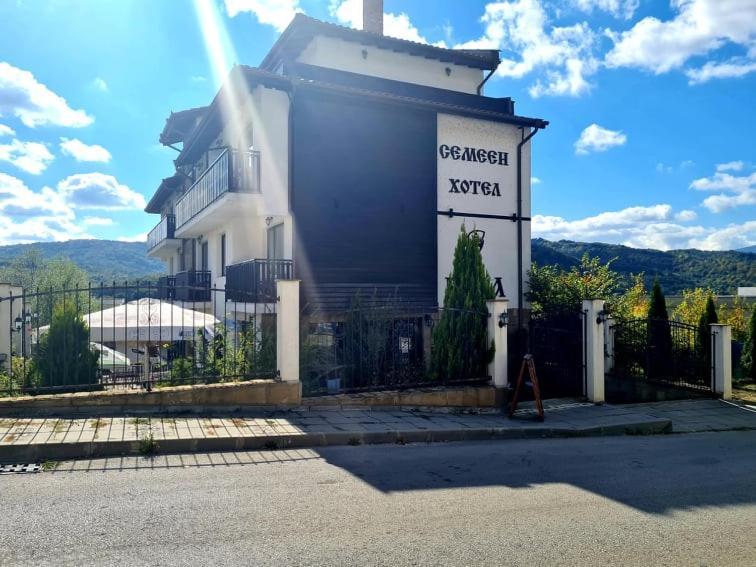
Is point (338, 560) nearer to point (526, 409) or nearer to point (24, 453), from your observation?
point (24, 453)

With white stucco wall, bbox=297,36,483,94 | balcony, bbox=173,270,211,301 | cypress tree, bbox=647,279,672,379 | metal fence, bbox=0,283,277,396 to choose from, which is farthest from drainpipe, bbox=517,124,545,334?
balcony, bbox=173,270,211,301

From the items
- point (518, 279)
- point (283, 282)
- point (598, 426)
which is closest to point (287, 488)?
point (283, 282)

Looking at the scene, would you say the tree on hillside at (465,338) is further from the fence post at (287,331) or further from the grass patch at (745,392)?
the grass patch at (745,392)

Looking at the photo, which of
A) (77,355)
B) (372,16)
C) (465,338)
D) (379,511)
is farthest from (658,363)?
(372,16)

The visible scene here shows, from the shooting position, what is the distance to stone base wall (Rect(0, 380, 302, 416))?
767 cm

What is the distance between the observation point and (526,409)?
10781 millimetres

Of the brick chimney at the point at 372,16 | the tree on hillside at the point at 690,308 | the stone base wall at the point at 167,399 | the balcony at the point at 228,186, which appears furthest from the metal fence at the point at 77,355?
the tree on hillside at the point at 690,308

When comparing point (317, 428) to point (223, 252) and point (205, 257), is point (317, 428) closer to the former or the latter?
point (223, 252)

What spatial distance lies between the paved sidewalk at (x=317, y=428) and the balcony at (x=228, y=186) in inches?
302

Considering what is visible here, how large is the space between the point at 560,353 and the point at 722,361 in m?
3.53

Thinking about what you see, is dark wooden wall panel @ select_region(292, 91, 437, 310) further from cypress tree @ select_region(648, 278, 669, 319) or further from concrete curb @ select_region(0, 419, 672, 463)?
concrete curb @ select_region(0, 419, 672, 463)

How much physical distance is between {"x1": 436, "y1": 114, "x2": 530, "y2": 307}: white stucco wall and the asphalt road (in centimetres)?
1045

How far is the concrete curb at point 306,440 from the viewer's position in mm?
6176

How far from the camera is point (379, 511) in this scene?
15.9 feet
